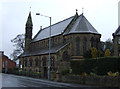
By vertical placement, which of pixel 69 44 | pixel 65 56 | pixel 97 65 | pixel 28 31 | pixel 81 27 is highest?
pixel 28 31

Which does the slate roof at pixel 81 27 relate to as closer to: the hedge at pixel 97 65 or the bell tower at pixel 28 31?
the hedge at pixel 97 65

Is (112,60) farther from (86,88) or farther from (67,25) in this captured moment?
(67,25)

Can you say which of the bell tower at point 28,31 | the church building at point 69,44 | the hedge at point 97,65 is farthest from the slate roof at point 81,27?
the bell tower at point 28,31

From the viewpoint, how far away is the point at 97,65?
25.2 meters

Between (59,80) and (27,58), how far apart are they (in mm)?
29179

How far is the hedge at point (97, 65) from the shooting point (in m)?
23.2

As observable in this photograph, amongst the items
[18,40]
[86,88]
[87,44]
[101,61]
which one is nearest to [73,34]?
[87,44]

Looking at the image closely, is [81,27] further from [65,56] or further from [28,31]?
[28,31]

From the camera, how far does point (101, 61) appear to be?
2461 cm

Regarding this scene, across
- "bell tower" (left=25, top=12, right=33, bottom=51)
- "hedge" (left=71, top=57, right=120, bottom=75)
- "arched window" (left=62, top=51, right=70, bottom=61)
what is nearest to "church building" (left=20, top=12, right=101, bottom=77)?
"arched window" (left=62, top=51, right=70, bottom=61)

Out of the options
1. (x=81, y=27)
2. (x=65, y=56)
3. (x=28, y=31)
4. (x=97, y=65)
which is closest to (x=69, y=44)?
(x=65, y=56)

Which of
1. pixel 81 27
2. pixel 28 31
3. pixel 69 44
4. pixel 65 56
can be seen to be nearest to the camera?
pixel 65 56

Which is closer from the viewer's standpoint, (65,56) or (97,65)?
(97,65)

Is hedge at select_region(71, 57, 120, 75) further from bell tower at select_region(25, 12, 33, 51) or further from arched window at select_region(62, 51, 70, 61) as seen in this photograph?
bell tower at select_region(25, 12, 33, 51)
